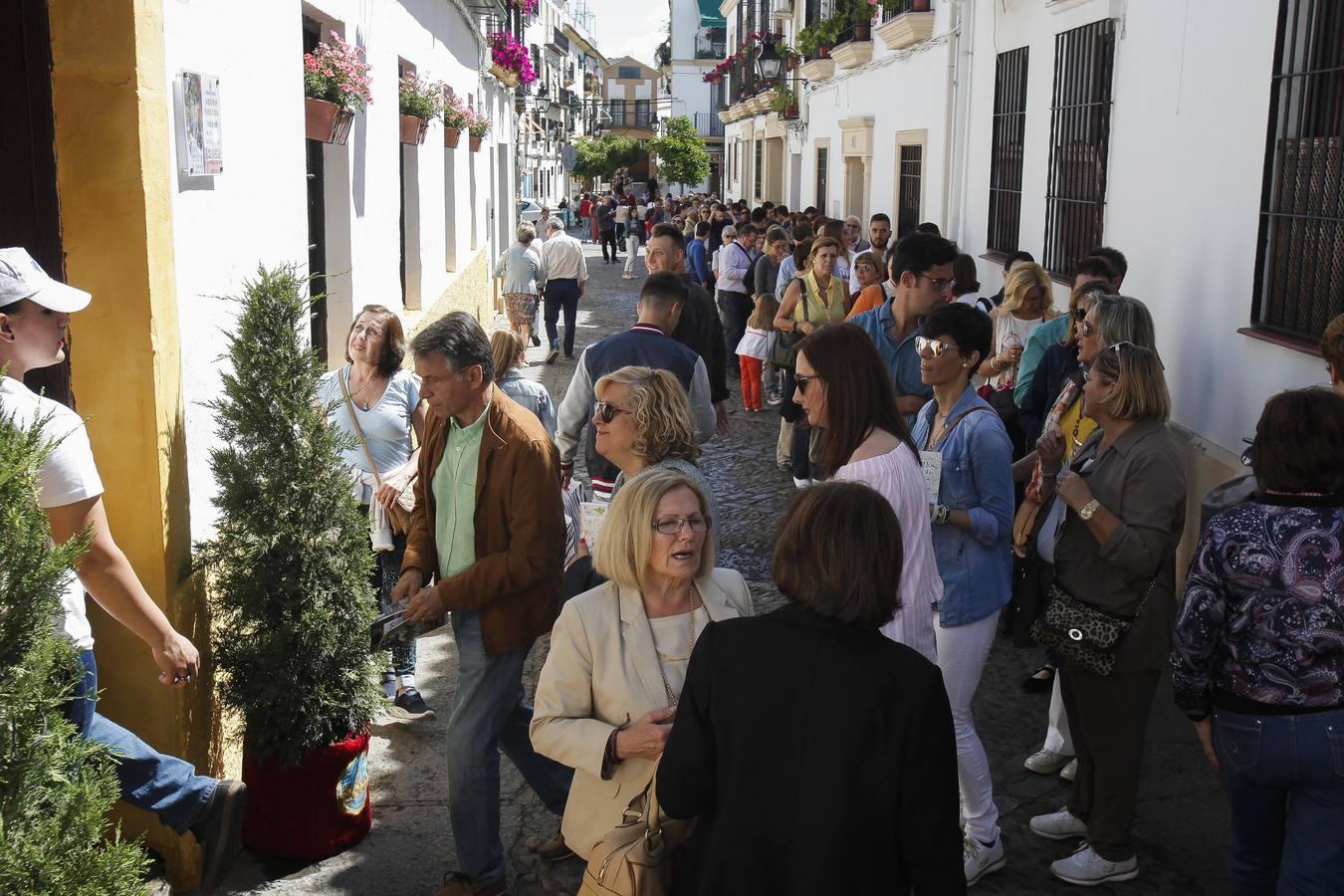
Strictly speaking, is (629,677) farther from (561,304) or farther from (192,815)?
(561,304)

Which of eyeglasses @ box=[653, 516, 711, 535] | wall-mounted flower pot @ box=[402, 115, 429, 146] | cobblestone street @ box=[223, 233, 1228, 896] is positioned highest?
wall-mounted flower pot @ box=[402, 115, 429, 146]

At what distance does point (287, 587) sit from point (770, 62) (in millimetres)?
20381

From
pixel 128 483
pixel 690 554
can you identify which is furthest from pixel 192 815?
pixel 690 554

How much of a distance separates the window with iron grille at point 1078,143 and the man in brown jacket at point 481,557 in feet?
19.4

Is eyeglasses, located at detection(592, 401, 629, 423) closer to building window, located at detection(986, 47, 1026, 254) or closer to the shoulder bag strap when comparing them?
the shoulder bag strap

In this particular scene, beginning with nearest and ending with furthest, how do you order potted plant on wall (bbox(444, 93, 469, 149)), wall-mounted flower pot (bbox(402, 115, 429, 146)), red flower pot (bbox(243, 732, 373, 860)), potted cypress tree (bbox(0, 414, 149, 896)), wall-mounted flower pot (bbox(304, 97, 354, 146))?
potted cypress tree (bbox(0, 414, 149, 896))
red flower pot (bbox(243, 732, 373, 860))
wall-mounted flower pot (bbox(304, 97, 354, 146))
wall-mounted flower pot (bbox(402, 115, 429, 146))
potted plant on wall (bbox(444, 93, 469, 149))

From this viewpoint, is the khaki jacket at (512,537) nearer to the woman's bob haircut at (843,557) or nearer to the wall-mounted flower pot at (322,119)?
the woman's bob haircut at (843,557)

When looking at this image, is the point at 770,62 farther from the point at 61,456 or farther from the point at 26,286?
the point at 61,456

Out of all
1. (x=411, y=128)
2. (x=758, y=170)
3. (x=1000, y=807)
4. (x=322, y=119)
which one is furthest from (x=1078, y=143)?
(x=758, y=170)

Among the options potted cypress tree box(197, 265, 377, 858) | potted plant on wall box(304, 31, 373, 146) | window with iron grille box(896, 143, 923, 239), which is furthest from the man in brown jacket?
window with iron grille box(896, 143, 923, 239)

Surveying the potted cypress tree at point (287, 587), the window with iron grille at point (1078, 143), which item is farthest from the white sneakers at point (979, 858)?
the window with iron grille at point (1078, 143)

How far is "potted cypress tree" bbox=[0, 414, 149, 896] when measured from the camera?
229 cm

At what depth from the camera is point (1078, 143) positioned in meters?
9.20

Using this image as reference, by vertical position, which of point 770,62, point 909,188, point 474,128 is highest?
point 770,62
